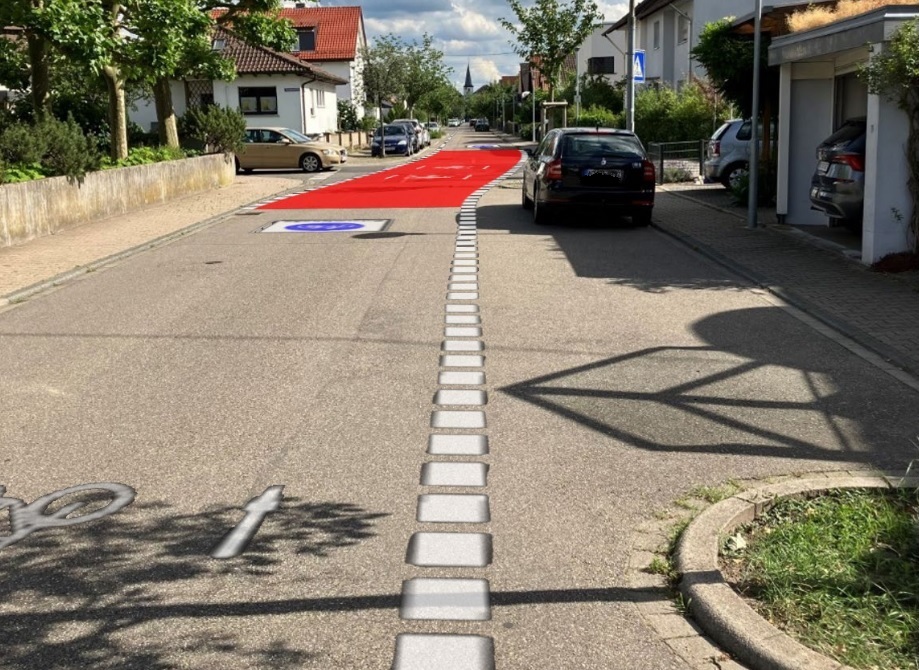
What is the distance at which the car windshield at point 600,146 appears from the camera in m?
18.5

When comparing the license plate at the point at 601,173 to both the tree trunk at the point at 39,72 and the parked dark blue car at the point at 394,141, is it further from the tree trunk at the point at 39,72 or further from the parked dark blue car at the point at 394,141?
the parked dark blue car at the point at 394,141

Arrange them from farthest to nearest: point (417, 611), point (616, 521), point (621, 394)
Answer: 1. point (621, 394)
2. point (616, 521)
3. point (417, 611)

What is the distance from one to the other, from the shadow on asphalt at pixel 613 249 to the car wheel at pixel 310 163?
1785cm

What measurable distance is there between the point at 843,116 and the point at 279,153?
2594cm

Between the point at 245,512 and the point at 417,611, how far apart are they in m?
1.44

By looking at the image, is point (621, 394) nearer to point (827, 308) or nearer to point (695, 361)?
point (695, 361)

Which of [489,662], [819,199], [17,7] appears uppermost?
[17,7]

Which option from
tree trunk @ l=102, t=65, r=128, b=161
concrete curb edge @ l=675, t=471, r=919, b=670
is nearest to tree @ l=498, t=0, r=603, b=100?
tree trunk @ l=102, t=65, r=128, b=161

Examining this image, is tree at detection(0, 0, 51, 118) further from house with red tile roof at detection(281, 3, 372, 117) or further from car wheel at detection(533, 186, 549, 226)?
house with red tile roof at detection(281, 3, 372, 117)

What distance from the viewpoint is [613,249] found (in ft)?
52.6

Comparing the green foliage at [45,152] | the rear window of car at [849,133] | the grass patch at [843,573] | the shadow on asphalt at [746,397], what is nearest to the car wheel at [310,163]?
the green foliage at [45,152]

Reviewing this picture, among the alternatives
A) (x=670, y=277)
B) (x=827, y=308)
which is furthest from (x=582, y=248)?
(x=827, y=308)

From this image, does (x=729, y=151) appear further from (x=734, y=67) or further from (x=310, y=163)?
(x=310, y=163)

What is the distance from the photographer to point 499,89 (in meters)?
158
